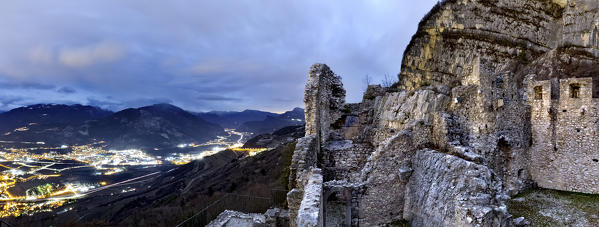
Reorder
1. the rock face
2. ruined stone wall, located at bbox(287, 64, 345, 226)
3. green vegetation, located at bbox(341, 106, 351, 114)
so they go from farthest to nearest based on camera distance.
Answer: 1. green vegetation, located at bbox(341, 106, 351, 114)
2. the rock face
3. ruined stone wall, located at bbox(287, 64, 345, 226)

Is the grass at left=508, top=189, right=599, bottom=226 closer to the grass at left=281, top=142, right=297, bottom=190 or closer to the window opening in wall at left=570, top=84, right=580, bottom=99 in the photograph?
Answer: the window opening in wall at left=570, top=84, right=580, bottom=99

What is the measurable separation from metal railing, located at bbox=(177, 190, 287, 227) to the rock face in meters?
7.18

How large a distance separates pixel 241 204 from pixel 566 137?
21.3 meters

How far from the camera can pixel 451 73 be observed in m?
50.5

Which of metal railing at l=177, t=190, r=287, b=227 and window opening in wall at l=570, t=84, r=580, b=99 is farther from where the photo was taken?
metal railing at l=177, t=190, r=287, b=227

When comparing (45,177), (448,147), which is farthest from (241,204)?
(45,177)

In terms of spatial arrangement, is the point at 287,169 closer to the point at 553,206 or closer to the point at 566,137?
the point at 553,206

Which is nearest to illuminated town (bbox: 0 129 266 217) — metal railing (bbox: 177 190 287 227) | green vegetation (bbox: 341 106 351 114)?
metal railing (bbox: 177 190 287 227)

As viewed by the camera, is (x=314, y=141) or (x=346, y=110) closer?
(x=314, y=141)

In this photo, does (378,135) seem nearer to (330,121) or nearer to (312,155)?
(330,121)

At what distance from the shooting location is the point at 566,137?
16797 millimetres

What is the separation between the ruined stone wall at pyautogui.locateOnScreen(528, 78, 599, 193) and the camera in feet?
52.4

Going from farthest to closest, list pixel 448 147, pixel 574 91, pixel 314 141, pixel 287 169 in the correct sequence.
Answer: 1. pixel 287 169
2. pixel 574 91
3. pixel 314 141
4. pixel 448 147

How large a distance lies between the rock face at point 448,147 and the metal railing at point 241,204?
23.6 feet
